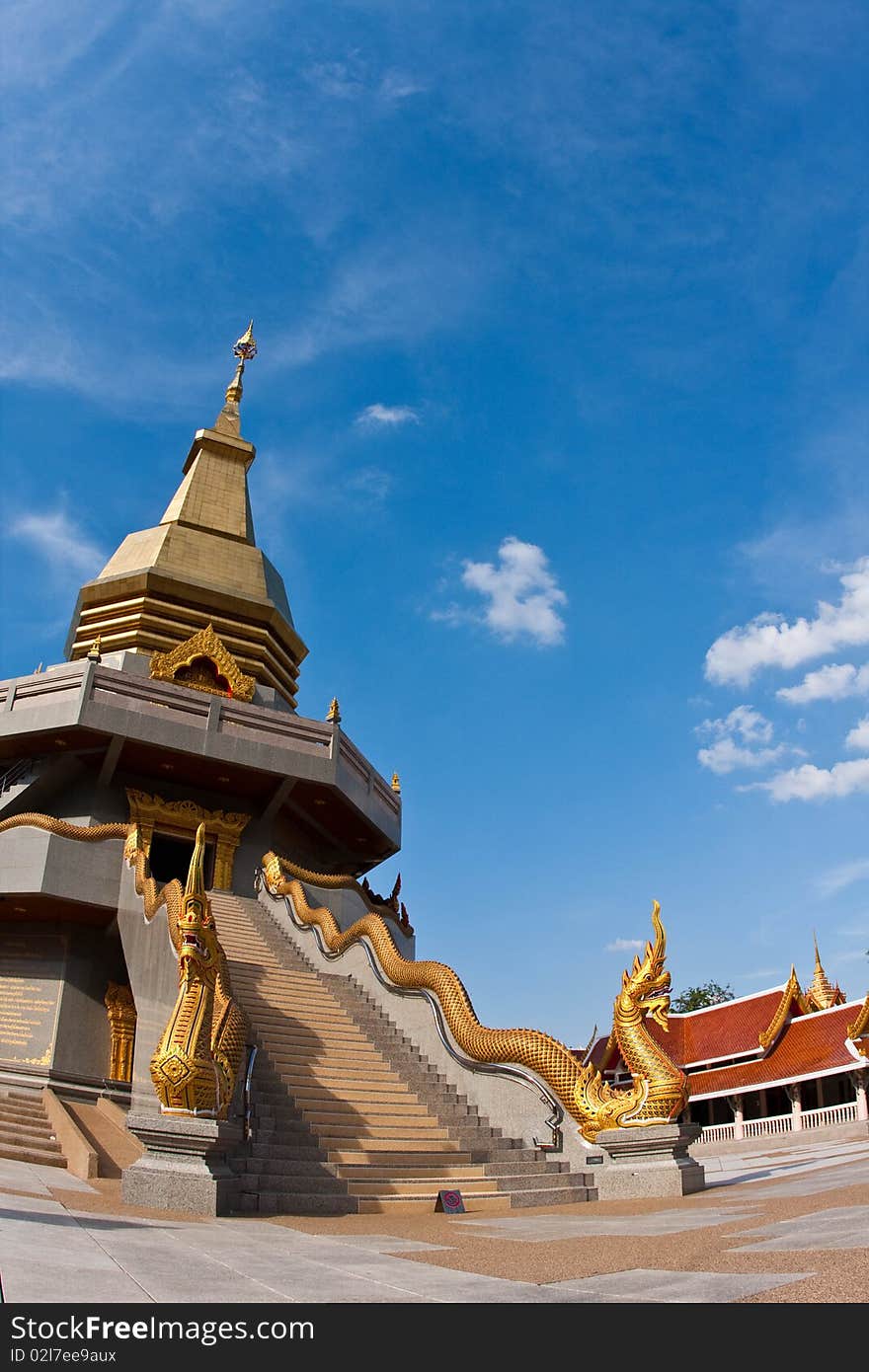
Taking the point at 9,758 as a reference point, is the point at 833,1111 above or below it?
below

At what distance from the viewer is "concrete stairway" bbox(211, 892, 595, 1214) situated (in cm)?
921

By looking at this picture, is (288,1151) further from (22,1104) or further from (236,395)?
(236,395)

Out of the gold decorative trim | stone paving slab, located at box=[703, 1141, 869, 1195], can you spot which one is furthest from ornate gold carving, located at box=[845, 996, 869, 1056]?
stone paving slab, located at box=[703, 1141, 869, 1195]

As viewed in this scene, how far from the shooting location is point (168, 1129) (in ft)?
27.2

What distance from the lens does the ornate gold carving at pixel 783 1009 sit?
27266mm

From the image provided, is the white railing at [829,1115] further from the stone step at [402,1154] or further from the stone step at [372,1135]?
the stone step at [402,1154]

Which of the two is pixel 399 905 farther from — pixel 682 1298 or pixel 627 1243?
pixel 682 1298

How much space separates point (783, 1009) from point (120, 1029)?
58.9 feet

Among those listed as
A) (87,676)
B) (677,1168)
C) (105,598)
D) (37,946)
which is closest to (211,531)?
(105,598)

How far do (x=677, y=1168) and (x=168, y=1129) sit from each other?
16.3 feet

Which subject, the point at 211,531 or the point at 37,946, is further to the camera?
the point at 211,531

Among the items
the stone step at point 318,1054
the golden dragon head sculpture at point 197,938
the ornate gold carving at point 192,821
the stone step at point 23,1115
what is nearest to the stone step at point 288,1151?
the golden dragon head sculpture at point 197,938

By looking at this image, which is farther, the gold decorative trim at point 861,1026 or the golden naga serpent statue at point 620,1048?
the gold decorative trim at point 861,1026

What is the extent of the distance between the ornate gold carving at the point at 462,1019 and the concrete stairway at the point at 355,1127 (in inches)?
25.4
